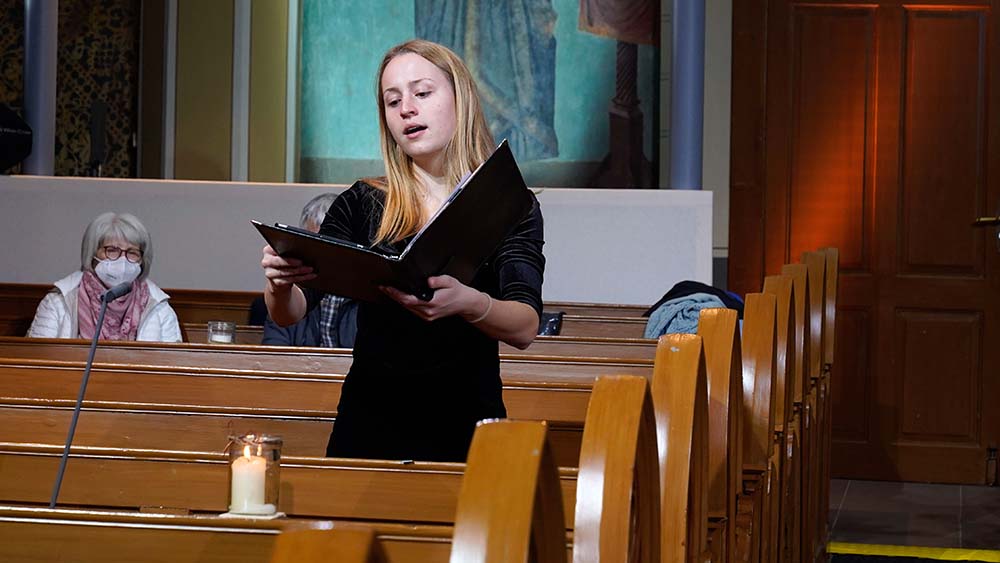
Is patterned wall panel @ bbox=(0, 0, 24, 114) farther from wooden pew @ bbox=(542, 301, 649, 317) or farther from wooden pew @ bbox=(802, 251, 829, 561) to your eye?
wooden pew @ bbox=(802, 251, 829, 561)

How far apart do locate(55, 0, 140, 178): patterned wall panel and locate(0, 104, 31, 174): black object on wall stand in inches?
62.2

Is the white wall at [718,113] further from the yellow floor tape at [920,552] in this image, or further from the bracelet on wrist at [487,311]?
the bracelet on wrist at [487,311]

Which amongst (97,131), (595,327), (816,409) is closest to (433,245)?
(816,409)

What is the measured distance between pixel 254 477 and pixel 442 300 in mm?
370

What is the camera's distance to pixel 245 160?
848 centimetres

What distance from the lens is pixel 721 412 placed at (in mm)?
2176

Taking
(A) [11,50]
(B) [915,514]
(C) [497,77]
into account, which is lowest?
(B) [915,514]

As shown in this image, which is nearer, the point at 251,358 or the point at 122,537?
the point at 122,537

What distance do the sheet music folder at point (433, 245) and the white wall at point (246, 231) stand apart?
4.45 meters

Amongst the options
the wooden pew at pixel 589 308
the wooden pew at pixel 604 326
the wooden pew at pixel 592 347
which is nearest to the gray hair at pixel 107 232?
the wooden pew at pixel 592 347

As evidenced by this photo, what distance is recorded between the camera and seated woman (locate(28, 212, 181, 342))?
4938mm

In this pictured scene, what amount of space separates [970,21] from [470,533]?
7262 mm

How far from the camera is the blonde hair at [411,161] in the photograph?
7.31ft

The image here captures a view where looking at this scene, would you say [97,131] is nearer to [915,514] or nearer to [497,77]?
[497,77]
